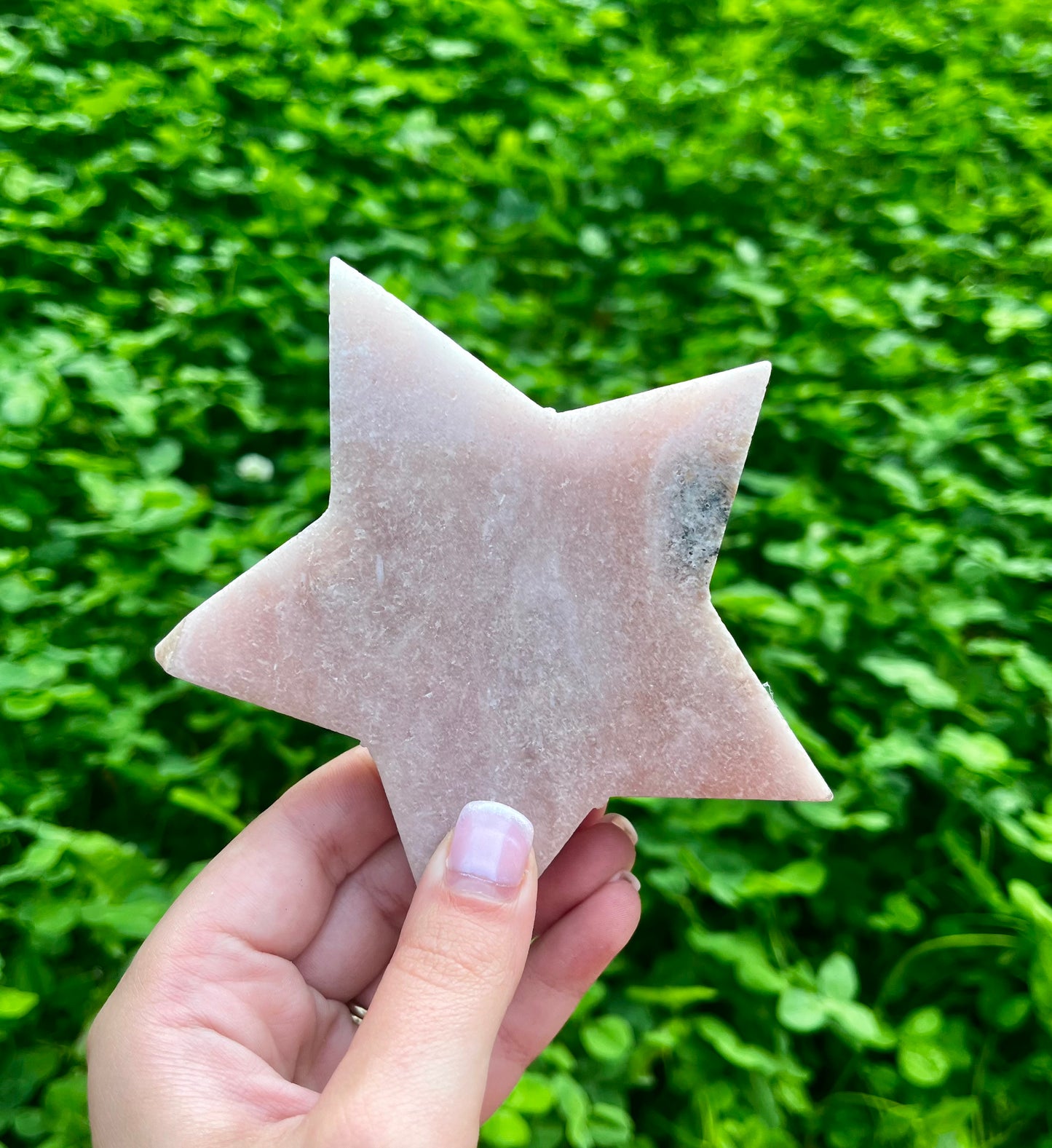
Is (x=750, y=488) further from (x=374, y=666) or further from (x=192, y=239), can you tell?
(x=192, y=239)

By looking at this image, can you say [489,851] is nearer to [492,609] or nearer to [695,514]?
[492,609]

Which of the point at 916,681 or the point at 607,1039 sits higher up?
the point at 916,681

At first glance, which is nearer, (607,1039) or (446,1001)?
(446,1001)

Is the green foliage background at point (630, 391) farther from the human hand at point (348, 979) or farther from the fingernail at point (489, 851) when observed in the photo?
the fingernail at point (489, 851)

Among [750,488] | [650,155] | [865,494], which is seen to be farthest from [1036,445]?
[650,155]

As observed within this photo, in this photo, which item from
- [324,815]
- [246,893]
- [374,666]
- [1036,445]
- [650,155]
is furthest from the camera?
[650,155]

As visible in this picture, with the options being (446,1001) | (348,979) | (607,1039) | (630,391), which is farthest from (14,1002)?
(630,391)

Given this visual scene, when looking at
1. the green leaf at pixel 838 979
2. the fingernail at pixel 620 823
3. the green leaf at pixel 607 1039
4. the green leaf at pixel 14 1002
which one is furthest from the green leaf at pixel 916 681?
the green leaf at pixel 14 1002
